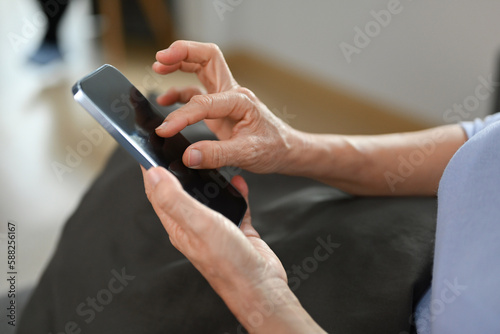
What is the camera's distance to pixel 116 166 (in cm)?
A: 98

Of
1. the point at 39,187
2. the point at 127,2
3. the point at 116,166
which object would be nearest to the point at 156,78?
the point at 127,2

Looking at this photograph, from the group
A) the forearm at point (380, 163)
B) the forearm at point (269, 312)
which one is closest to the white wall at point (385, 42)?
the forearm at point (380, 163)

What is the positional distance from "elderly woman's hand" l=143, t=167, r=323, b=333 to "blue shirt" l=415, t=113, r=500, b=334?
0.57ft

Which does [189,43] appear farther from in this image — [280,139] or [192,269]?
[192,269]

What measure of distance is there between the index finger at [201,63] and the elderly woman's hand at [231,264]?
0.92ft

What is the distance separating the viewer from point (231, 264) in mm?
534

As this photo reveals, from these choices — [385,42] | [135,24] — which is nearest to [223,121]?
[385,42]

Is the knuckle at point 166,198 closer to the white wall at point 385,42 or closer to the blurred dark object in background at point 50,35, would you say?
the white wall at point 385,42

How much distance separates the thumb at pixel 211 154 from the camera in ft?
2.24

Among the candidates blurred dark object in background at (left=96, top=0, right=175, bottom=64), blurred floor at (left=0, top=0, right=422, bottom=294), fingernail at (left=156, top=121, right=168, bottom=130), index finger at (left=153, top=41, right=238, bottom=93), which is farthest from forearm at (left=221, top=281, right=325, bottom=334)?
blurred dark object in background at (left=96, top=0, right=175, bottom=64)

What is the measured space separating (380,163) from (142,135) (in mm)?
431

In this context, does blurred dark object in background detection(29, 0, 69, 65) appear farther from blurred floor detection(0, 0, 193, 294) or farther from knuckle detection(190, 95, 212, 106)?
knuckle detection(190, 95, 212, 106)

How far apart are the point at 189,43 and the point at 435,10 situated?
5.56 ft

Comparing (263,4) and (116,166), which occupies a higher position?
(116,166)
